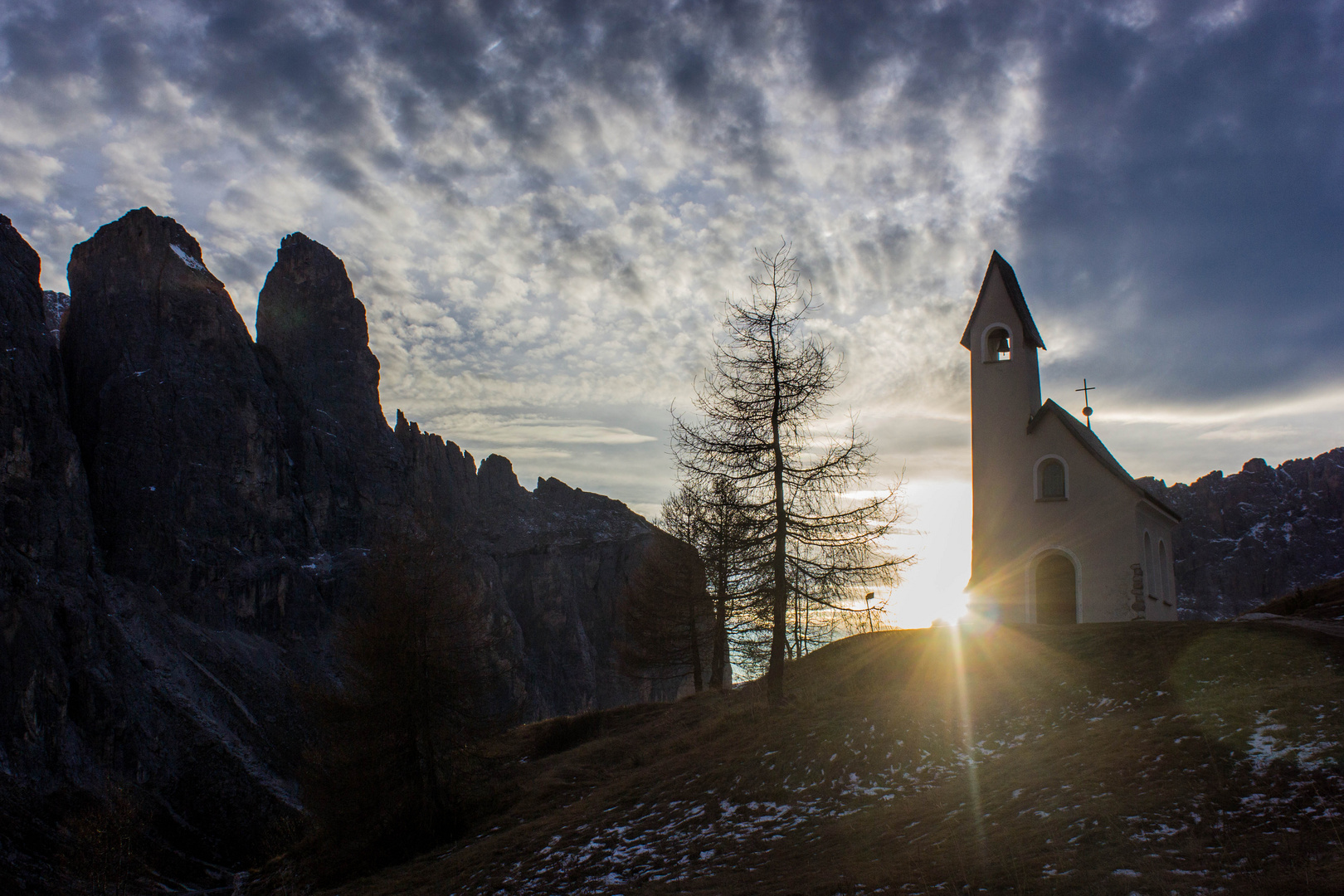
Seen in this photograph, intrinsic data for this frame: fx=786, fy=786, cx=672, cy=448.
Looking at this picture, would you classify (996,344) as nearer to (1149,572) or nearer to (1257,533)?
(1149,572)

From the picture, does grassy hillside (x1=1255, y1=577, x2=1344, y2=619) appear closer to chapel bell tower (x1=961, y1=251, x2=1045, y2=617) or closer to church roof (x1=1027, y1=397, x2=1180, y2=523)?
church roof (x1=1027, y1=397, x2=1180, y2=523)

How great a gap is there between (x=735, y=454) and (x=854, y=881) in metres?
9.71

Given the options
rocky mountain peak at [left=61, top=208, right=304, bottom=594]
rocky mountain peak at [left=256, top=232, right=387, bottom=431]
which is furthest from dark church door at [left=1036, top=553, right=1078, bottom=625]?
rocky mountain peak at [left=256, top=232, right=387, bottom=431]

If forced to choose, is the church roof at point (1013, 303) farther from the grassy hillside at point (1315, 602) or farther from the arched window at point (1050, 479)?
the grassy hillside at point (1315, 602)

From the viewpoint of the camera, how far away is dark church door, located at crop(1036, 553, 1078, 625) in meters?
22.1

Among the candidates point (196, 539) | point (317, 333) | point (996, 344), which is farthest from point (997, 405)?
point (317, 333)

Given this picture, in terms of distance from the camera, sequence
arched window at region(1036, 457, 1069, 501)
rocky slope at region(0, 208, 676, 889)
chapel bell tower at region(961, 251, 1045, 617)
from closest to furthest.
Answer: arched window at region(1036, 457, 1069, 501)
chapel bell tower at region(961, 251, 1045, 617)
rocky slope at region(0, 208, 676, 889)

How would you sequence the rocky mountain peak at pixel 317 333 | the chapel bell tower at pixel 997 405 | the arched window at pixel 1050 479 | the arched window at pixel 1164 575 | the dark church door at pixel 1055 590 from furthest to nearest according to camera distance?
the rocky mountain peak at pixel 317 333 < the arched window at pixel 1164 575 < the chapel bell tower at pixel 997 405 < the arched window at pixel 1050 479 < the dark church door at pixel 1055 590

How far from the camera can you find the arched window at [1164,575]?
949 inches

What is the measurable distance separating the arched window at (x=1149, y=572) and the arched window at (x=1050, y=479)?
261 centimetres

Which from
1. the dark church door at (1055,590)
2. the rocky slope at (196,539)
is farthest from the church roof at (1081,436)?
the rocky slope at (196,539)

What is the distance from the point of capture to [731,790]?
1218cm

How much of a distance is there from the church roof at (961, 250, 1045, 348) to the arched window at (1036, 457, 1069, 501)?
3835 mm

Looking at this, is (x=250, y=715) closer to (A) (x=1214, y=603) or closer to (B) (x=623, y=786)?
(B) (x=623, y=786)
